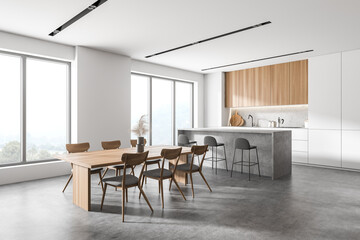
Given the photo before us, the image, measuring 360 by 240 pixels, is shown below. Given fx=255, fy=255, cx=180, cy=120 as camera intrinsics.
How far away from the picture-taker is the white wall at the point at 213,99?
936 centimetres

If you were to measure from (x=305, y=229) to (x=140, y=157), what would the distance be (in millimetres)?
2206

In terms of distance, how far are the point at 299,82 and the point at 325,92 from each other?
84cm

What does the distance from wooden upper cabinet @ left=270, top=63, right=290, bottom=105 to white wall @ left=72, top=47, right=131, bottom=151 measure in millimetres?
4487

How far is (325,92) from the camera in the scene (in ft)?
22.5

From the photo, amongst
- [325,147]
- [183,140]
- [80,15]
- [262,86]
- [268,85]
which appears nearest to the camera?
[80,15]

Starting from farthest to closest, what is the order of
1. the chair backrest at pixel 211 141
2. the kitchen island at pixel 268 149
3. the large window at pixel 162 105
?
1. the large window at pixel 162 105
2. the chair backrest at pixel 211 141
3. the kitchen island at pixel 268 149

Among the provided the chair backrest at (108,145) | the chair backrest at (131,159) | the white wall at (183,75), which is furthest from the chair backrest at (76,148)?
the white wall at (183,75)

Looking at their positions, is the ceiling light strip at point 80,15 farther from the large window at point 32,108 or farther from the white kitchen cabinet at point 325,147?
the white kitchen cabinet at point 325,147

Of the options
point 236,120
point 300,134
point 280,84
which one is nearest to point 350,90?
point 300,134

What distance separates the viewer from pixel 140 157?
11.5ft

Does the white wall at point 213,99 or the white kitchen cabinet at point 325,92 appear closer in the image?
the white kitchen cabinet at point 325,92

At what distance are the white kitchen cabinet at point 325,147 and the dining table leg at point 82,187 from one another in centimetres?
600

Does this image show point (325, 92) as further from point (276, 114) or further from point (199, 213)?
point (199, 213)

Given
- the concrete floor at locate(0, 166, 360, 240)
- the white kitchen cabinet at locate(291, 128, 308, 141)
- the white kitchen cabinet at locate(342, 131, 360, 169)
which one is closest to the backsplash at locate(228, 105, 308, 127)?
the white kitchen cabinet at locate(291, 128, 308, 141)
